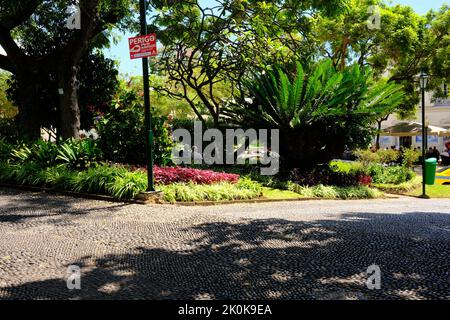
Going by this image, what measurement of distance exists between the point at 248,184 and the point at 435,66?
18.3m

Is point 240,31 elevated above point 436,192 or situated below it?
above

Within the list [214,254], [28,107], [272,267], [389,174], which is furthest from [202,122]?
[272,267]

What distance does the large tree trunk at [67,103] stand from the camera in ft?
45.5

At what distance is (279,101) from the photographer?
15.0 meters

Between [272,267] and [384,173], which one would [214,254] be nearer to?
[272,267]

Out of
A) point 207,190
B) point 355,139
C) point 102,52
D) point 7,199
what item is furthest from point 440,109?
point 7,199

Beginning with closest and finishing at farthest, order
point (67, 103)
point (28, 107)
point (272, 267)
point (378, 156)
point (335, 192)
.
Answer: point (272, 267) < point (335, 192) < point (67, 103) < point (28, 107) < point (378, 156)

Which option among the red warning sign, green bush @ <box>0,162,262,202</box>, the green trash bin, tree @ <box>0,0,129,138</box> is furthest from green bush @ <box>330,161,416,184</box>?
the red warning sign

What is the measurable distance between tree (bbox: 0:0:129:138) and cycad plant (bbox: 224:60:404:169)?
591cm

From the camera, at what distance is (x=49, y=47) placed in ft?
55.5

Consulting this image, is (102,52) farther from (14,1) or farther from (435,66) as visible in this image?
(435,66)

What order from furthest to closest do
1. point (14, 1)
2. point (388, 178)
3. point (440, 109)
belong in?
point (440, 109) → point (388, 178) → point (14, 1)

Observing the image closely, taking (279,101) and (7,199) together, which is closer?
(7,199)

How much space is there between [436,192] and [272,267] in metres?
14.5
